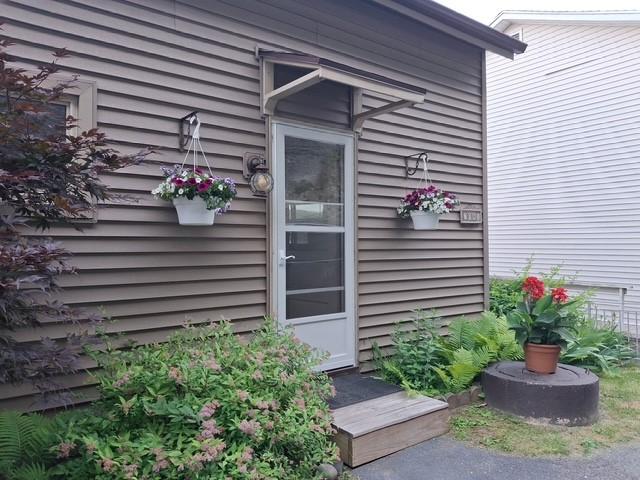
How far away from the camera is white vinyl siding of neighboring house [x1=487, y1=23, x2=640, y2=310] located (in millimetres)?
8336

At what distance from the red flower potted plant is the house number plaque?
5.68 ft

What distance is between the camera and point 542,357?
3787 millimetres

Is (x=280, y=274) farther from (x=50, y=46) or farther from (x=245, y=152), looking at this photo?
(x=50, y=46)

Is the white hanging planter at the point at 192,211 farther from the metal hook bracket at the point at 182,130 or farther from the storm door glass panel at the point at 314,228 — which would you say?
the storm door glass panel at the point at 314,228

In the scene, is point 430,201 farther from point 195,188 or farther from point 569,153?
point 569,153

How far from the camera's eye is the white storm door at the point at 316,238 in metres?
3.97

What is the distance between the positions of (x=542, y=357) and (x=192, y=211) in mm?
2855

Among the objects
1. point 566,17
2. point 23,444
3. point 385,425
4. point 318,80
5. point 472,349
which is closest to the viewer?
point 23,444

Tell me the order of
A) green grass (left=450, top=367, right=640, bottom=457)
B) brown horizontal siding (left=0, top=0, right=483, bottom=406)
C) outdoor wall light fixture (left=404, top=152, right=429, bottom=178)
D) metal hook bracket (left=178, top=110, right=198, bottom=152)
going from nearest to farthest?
brown horizontal siding (left=0, top=0, right=483, bottom=406) < green grass (left=450, top=367, right=640, bottom=457) < metal hook bracket (left=178, top=110, right=198, bottom=152) < outdoor wall light fixture (left=404, top=152, right=429, bottom=178)

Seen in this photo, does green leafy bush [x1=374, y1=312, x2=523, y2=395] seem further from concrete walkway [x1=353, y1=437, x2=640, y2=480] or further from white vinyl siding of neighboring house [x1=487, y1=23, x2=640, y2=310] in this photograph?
white vinyl siding of neighboring house [x1=487, y1=23, x2=640, y2=310]

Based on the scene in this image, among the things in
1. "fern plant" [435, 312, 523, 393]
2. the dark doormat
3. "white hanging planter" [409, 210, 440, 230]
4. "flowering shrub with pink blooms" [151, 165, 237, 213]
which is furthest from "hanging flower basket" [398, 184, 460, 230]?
"flowering shrub with pink blooms" [151, 165, 237, 213]

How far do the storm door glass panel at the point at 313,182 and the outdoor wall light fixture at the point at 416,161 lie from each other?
87 centimetres

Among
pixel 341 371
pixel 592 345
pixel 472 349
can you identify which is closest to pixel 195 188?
pixel 341 371

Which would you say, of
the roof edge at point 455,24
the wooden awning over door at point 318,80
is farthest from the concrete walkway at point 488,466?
the roof edge at point 455,24
